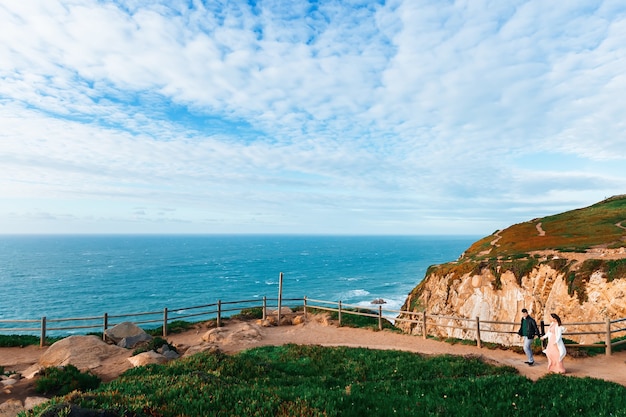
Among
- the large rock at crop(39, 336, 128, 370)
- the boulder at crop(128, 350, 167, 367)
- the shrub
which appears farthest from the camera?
the large rock at crop(39, 336, 128, 370)

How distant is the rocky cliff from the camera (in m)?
24.5

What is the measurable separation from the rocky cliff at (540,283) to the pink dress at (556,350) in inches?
338

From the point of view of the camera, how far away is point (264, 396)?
748 centimetres

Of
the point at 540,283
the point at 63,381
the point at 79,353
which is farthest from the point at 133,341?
the point at 540,283

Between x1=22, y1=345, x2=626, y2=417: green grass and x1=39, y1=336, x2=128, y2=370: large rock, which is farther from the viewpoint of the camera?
x1=39, y1=336, x2=128, y2=370: large rock

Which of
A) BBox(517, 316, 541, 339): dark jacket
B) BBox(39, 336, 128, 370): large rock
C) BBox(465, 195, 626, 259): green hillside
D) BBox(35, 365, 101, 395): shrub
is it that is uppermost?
BBox(465, 195, 626, 259): green hillside

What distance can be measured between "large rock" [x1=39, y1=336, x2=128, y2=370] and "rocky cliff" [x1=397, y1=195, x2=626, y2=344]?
21.7 metres

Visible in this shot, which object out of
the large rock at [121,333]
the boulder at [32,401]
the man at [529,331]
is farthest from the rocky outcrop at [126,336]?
the man at [529,331]

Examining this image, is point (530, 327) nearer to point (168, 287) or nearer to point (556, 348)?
point (556, 348)

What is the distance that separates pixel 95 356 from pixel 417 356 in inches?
508

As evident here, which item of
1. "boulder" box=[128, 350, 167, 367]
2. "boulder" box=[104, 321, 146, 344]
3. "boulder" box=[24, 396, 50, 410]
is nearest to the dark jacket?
"boulder" box=[128, 350, 167, 367]

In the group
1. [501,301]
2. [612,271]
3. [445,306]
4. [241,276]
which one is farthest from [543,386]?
[241,276]

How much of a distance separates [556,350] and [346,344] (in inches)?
365

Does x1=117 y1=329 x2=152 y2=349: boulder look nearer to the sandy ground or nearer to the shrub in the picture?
the sandy ground
